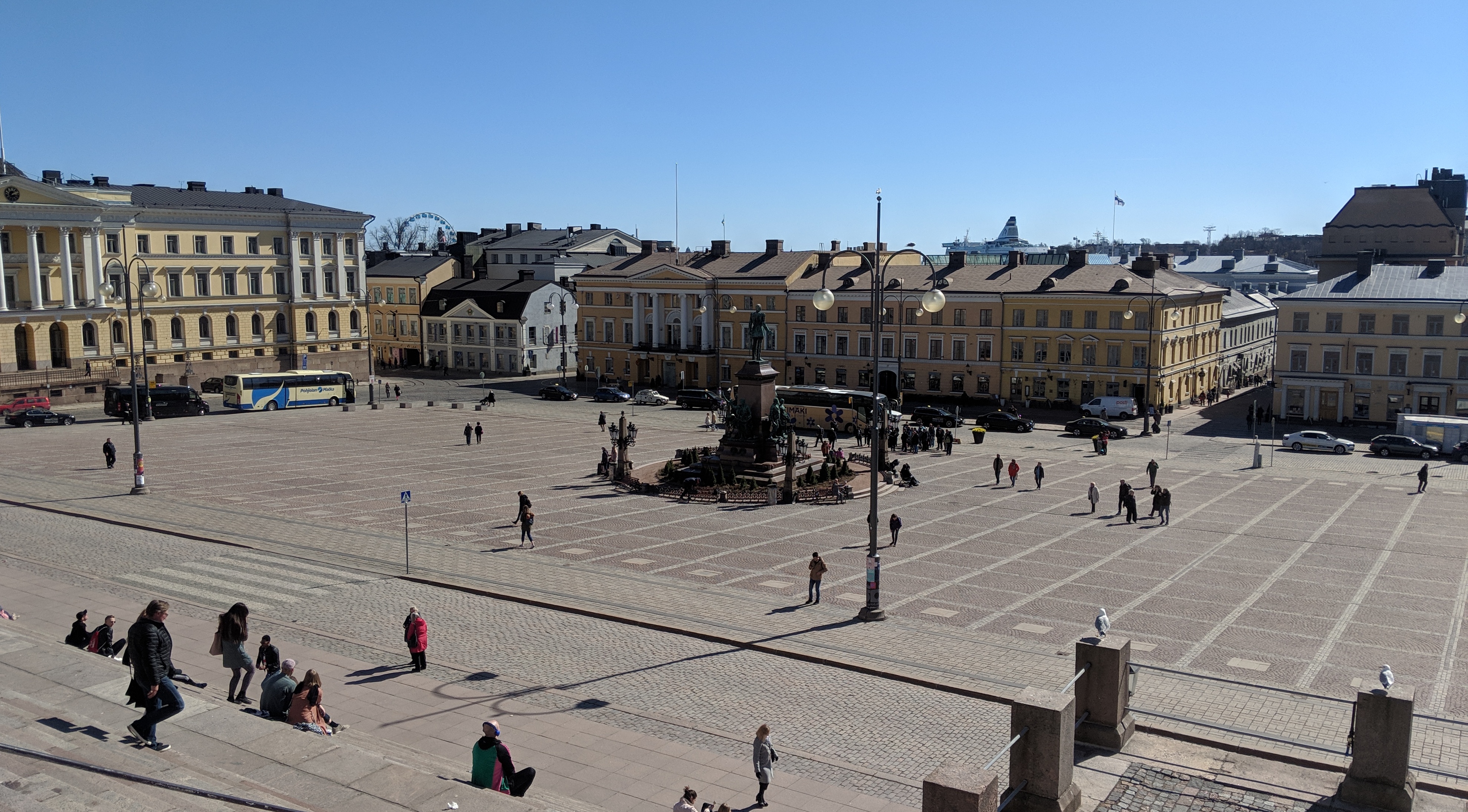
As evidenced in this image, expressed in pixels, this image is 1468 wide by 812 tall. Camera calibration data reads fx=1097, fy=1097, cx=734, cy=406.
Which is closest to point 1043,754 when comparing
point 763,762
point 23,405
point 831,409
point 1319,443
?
point 763,762

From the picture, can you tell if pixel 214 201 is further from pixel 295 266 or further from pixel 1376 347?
pixel 1376 347

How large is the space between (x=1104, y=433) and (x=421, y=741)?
47233 millimetres

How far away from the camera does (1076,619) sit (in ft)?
81.5

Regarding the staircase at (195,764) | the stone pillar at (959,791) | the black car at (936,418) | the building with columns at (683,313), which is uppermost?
the building with columns at (683,313)

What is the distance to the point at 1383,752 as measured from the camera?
1308 centimetres

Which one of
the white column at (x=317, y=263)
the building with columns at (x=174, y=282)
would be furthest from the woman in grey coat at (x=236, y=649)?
the white column at (x=317, y=263)

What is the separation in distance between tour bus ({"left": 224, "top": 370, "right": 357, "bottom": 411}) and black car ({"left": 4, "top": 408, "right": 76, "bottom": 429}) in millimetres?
9879

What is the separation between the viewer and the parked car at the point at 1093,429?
6222 cm

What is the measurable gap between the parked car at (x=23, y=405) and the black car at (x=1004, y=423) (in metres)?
57.0

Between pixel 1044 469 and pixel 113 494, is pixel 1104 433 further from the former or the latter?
pixel 113 494

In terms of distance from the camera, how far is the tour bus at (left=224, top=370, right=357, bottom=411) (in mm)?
73250

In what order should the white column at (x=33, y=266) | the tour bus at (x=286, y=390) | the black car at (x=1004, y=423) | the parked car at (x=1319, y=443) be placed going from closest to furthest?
the parked car at (x=1319, y=443) → the black car at (x=1004, y=423) → the tour bus at (x=286, y=390) → the white column at (x=33, y=266)

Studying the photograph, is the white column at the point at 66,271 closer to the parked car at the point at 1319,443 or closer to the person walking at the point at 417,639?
the person walking at the point at 417,639

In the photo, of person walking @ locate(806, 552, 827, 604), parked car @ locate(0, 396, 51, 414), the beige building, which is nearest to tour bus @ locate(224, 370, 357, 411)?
parked car @ locate(0, 396, 51, 414)
